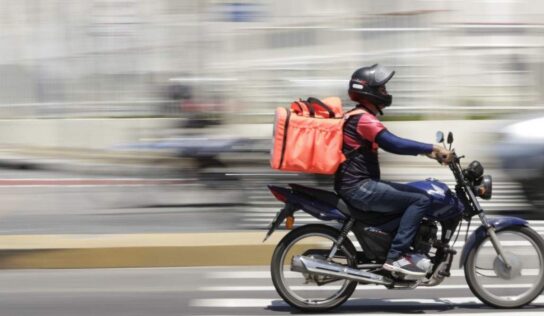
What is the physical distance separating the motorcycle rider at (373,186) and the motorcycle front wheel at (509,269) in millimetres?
407

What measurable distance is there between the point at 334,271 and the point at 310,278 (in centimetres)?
19

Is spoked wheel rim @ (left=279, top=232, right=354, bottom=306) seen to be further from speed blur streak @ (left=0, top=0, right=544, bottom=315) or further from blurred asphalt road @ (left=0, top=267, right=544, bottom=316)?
speed blur streak @ (left=0, top=0, right=544, bottom=315)

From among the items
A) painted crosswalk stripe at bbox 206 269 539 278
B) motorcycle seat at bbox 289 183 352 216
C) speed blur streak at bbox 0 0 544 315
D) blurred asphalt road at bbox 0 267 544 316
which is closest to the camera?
motorcycle seat at bbox 289 183 352 216

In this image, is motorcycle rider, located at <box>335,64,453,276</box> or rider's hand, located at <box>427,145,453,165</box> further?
motorcycle rider, located at <box>335,64,453,276</box>

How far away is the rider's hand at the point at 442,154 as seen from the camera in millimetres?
6377

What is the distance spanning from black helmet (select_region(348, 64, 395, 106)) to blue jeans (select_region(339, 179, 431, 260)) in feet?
1.78

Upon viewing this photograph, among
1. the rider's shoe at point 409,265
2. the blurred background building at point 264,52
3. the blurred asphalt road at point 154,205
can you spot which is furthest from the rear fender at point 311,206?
the blurred background building at point 264,52

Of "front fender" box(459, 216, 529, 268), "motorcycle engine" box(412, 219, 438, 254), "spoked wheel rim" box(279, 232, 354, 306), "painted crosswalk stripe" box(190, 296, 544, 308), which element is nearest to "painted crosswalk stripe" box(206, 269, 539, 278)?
"painted crosswalk stripe" box(190, 296, 544, 308)

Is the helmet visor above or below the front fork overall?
above

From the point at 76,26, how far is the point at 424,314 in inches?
541

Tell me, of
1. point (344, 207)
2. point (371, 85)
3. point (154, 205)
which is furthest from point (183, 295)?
point (154, 205)

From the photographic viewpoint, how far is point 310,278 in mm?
6785

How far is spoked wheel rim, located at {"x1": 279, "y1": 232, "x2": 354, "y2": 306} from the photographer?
22.1 feet

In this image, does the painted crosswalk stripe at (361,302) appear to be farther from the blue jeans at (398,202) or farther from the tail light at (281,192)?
the tail light at (281,192)
